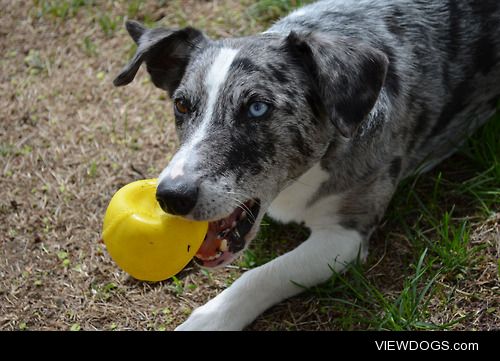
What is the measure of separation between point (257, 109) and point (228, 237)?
57 centimetres

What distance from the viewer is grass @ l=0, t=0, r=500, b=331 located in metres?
3.53

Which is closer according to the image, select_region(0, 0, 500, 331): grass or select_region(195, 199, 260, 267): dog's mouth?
select_region(195, 199, 260, 267): dog's mouth

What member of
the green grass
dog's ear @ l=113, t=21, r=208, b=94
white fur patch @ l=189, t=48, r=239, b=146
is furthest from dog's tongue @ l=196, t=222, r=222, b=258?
dog's ear @ l=113, t=21, r=208, b=94

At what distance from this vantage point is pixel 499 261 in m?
3.50

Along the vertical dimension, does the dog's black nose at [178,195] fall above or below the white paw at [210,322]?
above

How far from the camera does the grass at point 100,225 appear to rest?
3527 millimetres

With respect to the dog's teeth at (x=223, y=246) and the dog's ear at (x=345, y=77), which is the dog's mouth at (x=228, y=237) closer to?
the dog's teeth at (x=223, y=246)

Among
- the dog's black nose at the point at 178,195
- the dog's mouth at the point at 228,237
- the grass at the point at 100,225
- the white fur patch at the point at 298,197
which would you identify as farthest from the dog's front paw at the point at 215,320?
the dog's black nose at the point at 178,195

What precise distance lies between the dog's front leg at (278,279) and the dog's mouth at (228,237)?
0.30 meters

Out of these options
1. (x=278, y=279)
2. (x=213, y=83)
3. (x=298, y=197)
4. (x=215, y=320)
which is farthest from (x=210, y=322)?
(x=213, y=83)

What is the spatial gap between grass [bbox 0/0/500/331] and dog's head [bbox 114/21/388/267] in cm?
62

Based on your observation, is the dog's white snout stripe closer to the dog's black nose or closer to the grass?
the dog's black nose

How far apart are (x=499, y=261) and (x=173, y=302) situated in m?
1.57
